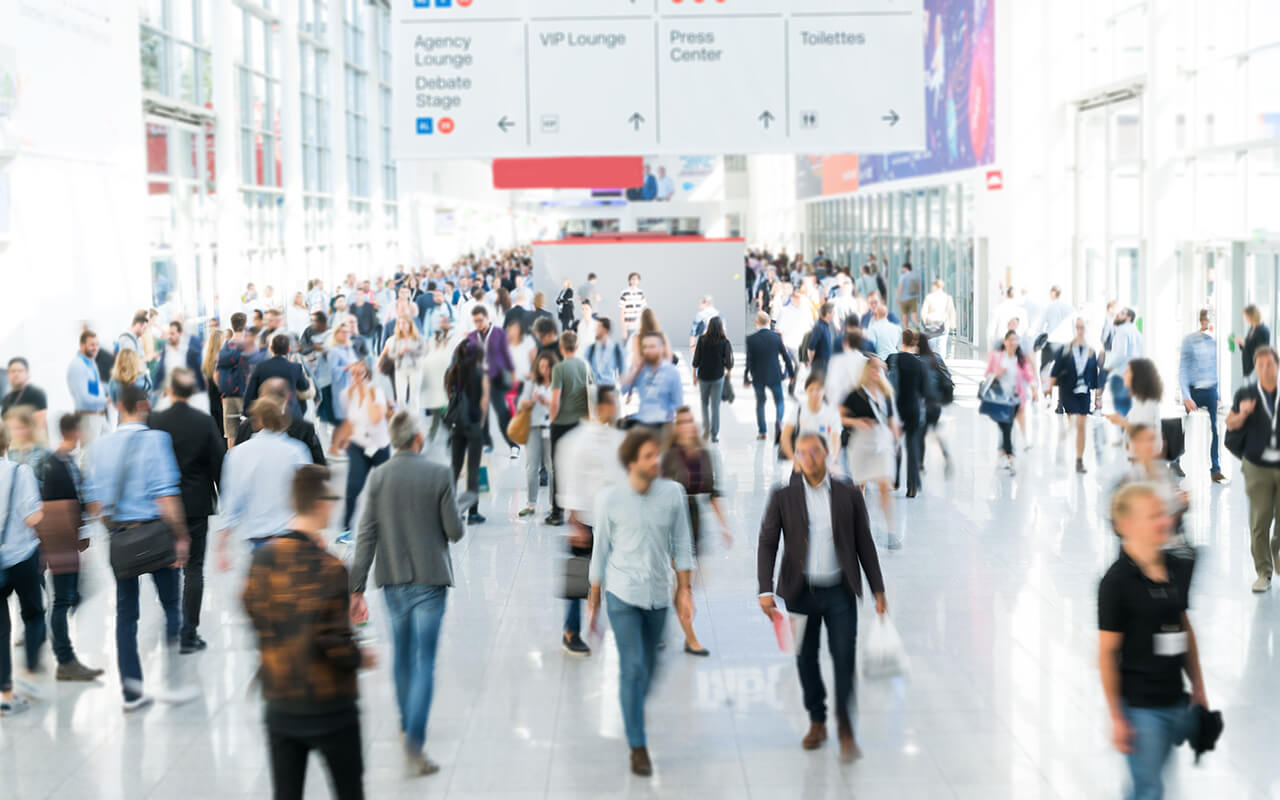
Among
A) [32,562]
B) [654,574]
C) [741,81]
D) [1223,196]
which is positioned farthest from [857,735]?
[1223,196]

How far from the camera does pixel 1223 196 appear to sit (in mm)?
18375

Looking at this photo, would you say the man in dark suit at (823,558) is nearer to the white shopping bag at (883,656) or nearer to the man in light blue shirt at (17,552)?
the white shopping bag at (883,656)

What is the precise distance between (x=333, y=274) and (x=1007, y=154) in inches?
772

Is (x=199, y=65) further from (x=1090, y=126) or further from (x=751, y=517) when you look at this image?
(x=751, y=517)

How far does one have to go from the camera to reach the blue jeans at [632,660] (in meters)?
6.07

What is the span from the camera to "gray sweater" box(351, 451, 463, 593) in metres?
6.19

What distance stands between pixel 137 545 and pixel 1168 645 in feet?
16.3

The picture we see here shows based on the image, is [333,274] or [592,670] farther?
[333,274]

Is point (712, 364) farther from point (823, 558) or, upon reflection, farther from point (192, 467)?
point (823, 558)

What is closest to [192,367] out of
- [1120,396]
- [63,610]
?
[63,610]

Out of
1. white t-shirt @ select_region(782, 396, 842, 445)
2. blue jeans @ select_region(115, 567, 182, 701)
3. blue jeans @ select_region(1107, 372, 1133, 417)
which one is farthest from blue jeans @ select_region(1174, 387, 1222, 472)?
blue jeans @ select_region(115, 567, 182, 701)

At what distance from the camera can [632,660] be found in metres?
6.06

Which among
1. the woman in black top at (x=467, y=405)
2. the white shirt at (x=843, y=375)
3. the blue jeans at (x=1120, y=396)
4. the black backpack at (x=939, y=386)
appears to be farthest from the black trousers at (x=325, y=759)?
the black backpack at (x=939, y=386)

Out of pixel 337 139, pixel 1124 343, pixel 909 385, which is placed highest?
pixel 337 139
